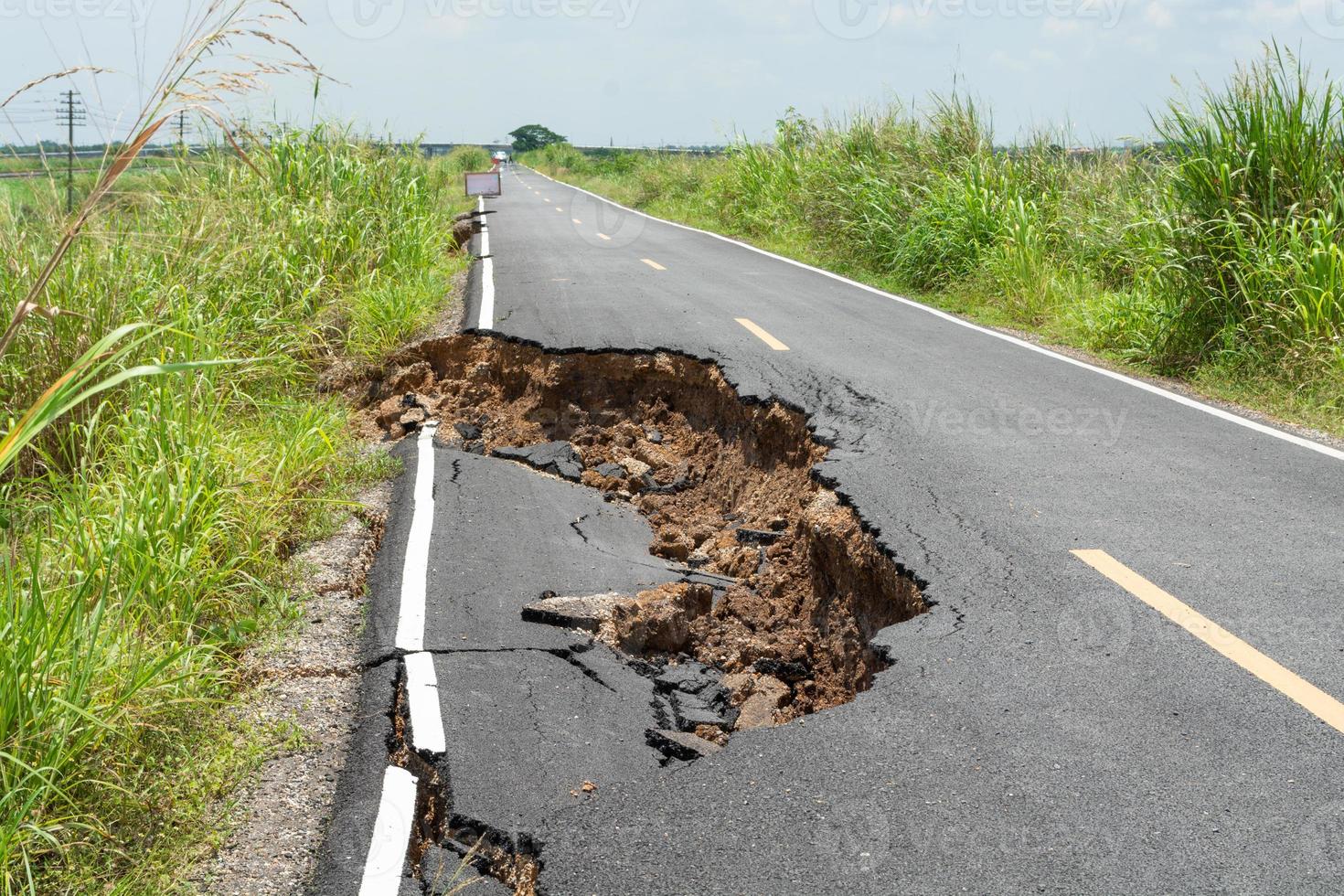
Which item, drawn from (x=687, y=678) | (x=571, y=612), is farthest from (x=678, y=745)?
(x=571, y=612)

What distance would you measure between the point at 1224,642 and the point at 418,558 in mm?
3417

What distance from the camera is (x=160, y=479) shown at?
15.8 ft

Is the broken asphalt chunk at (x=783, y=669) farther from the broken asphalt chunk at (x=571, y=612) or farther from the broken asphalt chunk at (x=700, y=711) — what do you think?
the broken asphalt chunk at (x=571, y=612)

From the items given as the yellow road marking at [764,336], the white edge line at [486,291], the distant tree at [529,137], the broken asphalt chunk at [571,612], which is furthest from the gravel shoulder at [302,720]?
the distant tree at [529,137]

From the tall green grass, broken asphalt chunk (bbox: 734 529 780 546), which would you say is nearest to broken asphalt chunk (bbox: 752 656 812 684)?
broken asphalt chunk (bbox: 734 529 780 546)

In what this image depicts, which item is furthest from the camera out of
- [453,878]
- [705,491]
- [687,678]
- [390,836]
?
[705,491]

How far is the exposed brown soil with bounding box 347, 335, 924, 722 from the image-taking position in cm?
486

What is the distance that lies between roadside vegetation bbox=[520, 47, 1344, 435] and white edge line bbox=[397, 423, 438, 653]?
18.8 feet

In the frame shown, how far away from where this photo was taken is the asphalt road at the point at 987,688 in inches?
112

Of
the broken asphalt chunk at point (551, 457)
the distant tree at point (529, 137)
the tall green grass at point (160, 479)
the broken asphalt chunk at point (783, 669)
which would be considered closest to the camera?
the tall green grass at point (160, 479)

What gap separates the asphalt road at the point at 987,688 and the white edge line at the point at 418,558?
0.16 feet

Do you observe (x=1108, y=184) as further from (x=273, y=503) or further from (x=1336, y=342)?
(x=273, y=503)

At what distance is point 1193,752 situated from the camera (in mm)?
3254

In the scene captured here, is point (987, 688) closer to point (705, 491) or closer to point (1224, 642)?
point (1224, 642)
